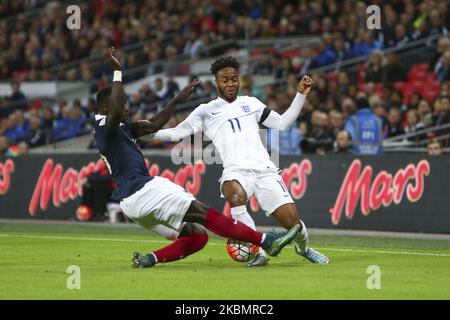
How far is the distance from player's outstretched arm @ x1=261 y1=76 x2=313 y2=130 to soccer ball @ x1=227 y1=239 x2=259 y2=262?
55.3 inches

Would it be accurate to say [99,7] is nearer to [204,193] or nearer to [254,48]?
[254,48]

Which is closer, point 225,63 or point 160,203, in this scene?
point 160,203

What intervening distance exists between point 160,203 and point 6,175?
515 inches

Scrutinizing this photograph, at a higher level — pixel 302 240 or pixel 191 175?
pixel 191 175

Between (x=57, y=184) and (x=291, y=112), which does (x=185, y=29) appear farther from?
(x=291, y=112)

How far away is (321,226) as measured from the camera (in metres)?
20.1

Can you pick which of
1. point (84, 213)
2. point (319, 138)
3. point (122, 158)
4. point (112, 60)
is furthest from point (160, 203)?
point (84, 213)

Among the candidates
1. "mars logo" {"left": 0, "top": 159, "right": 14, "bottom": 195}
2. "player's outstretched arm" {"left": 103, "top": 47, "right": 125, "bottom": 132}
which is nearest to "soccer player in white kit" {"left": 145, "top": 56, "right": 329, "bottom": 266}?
"player's outstretched arm" {"left": 103, "top": 47, "right": 125, "bottom": 132}

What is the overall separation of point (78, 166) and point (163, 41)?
8.92m

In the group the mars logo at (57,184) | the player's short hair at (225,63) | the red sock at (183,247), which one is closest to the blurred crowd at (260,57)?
the mars logo at (57,184)

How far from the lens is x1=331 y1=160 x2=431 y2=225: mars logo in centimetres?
1886

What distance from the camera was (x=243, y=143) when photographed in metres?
12.6

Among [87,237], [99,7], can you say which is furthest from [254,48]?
[87,237]

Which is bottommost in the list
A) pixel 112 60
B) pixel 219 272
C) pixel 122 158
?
pixel 219 272
